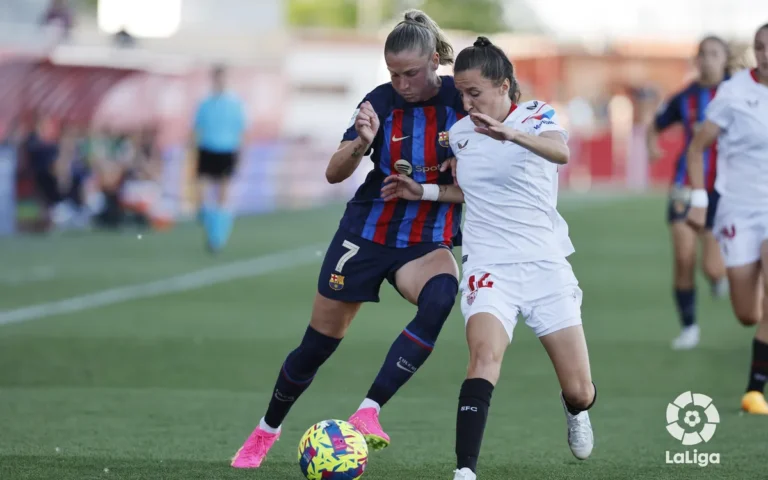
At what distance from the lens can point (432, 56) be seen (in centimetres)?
623

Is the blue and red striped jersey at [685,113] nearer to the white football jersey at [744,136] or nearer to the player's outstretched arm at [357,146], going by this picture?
the white football jersey at [744,136]

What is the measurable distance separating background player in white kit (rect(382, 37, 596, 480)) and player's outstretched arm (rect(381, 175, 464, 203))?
292 millimetres

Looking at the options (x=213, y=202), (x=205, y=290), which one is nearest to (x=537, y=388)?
(x=205, y=290)

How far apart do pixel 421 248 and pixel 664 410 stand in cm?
264

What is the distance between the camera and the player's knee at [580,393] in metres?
6.03

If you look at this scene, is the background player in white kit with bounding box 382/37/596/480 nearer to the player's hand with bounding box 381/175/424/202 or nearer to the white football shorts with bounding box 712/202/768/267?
the player's hand with bounding box 381/175/424/202

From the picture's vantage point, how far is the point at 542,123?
5875 mm

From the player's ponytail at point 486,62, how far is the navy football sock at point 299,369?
1.48m

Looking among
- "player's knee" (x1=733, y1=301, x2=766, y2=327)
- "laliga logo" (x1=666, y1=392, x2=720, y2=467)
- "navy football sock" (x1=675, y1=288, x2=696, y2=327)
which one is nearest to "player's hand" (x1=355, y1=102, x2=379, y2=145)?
"laliga logo" (x1=666, y1=392, x2=720, y2=467)

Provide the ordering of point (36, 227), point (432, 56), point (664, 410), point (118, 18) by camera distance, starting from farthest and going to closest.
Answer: point (118, 18), point (36, 227), point (664, 410), point (432, 56)

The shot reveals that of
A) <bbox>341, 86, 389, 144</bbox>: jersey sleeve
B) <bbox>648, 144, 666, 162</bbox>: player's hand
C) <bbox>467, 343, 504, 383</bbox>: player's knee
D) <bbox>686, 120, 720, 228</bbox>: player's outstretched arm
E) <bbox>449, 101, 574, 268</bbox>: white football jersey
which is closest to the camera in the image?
<bbox>467, 343, 504, 383</bbox>: player's knee

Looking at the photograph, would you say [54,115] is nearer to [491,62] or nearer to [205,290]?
[205,290]

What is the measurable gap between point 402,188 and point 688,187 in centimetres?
541

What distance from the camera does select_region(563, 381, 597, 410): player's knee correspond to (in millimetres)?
6031
